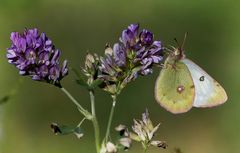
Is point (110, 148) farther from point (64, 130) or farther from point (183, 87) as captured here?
point (183, 87)

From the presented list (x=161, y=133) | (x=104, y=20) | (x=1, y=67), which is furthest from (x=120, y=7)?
(x=161, y=133)

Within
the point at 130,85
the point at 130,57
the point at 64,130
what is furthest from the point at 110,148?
the point at 130,85

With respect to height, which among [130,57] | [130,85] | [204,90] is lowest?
[130,85]

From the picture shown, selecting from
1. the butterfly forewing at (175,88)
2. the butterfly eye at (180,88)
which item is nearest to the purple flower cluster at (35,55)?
→ the butterfly forewing at (175,88)

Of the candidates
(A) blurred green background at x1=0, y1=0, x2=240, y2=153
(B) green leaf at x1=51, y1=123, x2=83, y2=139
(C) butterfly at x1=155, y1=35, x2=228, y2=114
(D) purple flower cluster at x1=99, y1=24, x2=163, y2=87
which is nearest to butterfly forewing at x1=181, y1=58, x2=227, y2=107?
(C) butterfly at x1=155, y1=35, x2=228, y2=114

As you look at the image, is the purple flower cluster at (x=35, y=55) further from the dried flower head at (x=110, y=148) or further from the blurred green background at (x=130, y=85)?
the blurred green background at (x=130, y=85)

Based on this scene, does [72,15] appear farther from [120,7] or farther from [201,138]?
[201,138]
